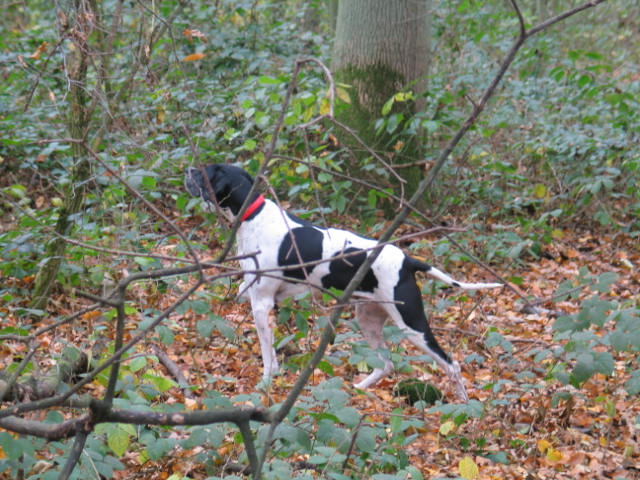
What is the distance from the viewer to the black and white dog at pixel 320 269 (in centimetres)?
466

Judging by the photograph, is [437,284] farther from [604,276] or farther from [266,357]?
[604,276]

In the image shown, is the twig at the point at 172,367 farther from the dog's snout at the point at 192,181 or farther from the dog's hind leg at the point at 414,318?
the dog's hind leg at the point at 414,318

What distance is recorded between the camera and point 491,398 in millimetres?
4027

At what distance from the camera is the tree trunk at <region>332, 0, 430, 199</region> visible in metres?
7.94

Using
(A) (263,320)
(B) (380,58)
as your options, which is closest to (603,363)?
(A) (263,320)

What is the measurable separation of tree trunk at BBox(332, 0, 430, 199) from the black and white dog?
3.14 metres

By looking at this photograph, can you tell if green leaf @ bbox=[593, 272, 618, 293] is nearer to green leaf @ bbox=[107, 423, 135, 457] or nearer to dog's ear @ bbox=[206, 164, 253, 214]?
green leaf @ bbox=[107, 423, 135, 457]

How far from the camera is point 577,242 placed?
25.8 ft

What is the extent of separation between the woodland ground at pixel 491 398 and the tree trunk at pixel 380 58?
6.68ft

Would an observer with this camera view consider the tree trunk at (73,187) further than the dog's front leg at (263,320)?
No

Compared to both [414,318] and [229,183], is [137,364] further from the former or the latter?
[414,318]

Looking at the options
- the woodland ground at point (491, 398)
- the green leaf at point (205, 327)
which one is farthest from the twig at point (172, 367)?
the green leaf at point (205, 327)

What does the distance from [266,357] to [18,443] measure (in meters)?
2.75

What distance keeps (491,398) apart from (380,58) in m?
5.01
